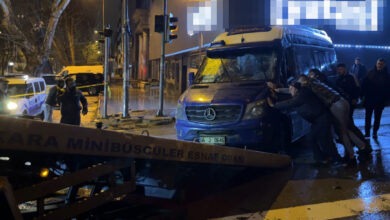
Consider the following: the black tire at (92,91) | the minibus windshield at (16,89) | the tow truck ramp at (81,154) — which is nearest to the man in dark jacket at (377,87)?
the tow truck ramp at (81,154)

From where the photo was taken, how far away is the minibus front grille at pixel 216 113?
698cm

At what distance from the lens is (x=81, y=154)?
3.50 m

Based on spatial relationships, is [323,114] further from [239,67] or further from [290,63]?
[239,67]

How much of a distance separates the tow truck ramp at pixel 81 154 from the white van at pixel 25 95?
9149mm

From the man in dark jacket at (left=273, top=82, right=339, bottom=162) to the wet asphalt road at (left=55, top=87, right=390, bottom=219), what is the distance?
1.47 feet

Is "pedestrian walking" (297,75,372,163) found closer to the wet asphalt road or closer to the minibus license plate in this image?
the wet asphalt road

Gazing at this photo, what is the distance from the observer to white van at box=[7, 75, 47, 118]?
12766 millimetres

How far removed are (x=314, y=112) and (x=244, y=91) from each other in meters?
1.29

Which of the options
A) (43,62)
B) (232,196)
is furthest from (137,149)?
(43,62)

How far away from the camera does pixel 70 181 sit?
3648 millimetres

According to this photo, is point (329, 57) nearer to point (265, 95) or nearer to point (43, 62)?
point (265, 95)

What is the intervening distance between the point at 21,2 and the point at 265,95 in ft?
97.3

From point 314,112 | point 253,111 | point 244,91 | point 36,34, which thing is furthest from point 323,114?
point 36,34

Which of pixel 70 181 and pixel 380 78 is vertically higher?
pixel 380 78
